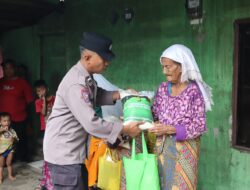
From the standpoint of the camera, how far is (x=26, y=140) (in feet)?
23.0

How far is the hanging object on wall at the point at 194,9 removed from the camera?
4215 millimetres

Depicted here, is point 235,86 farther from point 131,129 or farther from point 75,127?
point 75,127

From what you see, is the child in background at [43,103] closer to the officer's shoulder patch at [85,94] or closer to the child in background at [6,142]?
the child in background at [6,142]

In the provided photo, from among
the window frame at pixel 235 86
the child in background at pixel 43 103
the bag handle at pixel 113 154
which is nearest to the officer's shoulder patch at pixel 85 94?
the bag handle at pixel 113 154

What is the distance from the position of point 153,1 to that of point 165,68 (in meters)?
2.05

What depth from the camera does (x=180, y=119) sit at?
3.03 meters

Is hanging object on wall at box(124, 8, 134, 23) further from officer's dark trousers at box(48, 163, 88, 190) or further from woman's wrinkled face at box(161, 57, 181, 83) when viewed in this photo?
officer's dark trousers at box(48, 163, 88, 190)

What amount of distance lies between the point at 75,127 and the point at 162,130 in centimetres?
73

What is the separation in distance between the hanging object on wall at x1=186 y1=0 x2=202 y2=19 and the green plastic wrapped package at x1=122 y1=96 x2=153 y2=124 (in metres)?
1.66

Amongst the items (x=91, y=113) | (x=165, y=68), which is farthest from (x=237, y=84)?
(x=91, y=113)

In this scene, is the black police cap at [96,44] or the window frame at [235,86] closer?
the black police cap at [96,44]

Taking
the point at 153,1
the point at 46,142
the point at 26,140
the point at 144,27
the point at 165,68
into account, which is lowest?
the point at 26,140

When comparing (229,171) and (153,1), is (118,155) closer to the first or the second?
(229,171)

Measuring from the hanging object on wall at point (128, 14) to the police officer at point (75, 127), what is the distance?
262 centimetres
